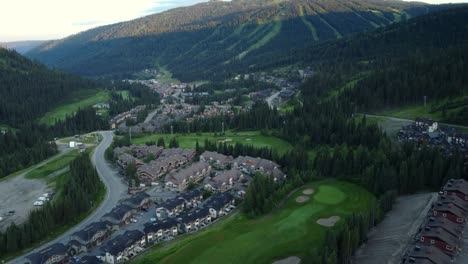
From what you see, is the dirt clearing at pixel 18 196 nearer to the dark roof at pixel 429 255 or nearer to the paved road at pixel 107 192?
the paved road at pixel 107 192

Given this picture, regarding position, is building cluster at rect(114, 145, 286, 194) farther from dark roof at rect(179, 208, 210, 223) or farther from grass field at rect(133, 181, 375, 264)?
grass field at rect(133, 181, 375, 264)

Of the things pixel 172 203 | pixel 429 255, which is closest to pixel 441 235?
pixel 429 255

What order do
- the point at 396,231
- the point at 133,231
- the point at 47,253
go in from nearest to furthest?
1. the point at 396,231
2. the point at 47,253
3. the point at 133,231

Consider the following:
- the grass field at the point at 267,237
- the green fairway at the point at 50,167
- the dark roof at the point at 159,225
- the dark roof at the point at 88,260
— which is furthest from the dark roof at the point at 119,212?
the green fairway at the point at 50,167

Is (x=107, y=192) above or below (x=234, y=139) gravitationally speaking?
below

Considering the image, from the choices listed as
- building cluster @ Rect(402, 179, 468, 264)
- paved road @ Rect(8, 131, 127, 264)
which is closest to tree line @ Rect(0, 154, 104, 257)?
paved road @ Rect(8, 131, 127, 264)

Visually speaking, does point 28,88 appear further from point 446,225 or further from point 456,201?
point 446,225
